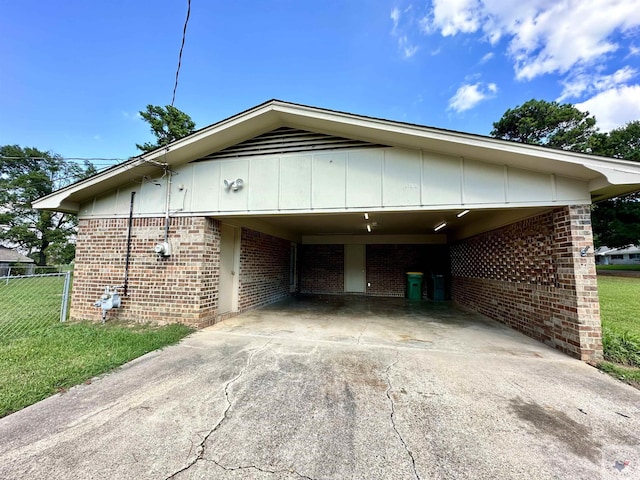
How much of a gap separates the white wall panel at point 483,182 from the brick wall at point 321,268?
7.36 metres

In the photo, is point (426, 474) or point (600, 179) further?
point (600, 179)

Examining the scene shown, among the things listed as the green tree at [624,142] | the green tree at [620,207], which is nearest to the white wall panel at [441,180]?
the green tree at [620,207]

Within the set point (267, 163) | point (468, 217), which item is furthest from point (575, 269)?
point (267, 163)

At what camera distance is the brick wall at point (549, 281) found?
147 inches

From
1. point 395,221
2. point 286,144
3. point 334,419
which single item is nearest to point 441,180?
point 286,144

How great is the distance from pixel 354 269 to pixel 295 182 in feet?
23.4

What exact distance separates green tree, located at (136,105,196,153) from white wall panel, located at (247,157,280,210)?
53.9ft

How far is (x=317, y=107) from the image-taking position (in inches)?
174

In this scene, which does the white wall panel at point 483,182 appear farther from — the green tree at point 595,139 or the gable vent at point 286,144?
the green tree at point 595,139

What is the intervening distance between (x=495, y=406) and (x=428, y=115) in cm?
1629

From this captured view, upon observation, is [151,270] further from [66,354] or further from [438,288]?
[438,288]

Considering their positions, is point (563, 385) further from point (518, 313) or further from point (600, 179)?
point (600, 179)

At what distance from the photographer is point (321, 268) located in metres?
11.5

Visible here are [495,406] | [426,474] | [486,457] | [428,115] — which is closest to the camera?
[426,474]
